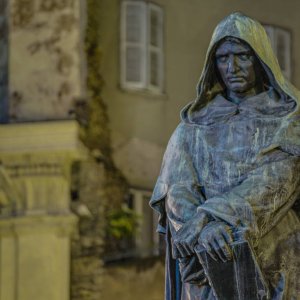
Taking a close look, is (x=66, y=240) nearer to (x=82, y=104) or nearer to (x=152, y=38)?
→ (x=82, y=104)

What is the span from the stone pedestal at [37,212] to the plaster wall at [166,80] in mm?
1873

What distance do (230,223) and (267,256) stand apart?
21 cm

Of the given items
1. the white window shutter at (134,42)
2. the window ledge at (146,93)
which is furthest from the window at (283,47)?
the white window shutter at (134,42)

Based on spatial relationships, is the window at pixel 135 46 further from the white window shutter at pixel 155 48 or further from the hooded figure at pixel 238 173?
the hooded figure at pixel 238 173

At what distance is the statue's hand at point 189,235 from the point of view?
4773 mm

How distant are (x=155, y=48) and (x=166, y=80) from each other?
1.60ft

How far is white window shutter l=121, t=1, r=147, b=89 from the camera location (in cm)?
1805

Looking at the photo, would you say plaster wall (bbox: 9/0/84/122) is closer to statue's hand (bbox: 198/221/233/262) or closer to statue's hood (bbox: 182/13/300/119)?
statue's hood (bbox: 182/13/300/119)

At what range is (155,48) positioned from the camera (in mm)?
18344

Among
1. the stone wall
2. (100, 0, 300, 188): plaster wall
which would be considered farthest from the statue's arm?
(100, 0, 300, 188): plaster wall

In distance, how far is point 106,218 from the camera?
16.7 metres

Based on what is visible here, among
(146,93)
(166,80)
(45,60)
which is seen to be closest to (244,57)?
(45,60)

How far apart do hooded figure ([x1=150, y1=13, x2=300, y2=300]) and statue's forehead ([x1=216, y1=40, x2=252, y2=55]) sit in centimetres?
2

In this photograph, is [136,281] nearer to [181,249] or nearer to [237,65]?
[237,65]
